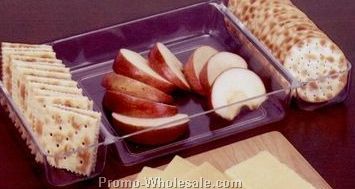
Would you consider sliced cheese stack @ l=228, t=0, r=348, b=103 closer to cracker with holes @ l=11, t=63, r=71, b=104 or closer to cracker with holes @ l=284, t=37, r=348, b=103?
cracker with holes @ l=284, t=37, r=348, b=103

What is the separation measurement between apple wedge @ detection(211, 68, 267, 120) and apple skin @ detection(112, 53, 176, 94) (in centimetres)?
9

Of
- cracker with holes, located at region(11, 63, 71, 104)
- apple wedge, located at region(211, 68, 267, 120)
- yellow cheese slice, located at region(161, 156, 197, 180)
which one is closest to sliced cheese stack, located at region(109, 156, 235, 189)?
yellow cheese slice, located at region(161, 156, 197, 180)

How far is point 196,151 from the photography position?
1.29 metres

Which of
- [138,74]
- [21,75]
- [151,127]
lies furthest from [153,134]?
[21,75]

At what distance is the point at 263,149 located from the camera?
1288 millimetres

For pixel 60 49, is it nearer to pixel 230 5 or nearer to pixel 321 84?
pixel 230 5

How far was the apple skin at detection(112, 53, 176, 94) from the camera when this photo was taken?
1330 millimetres

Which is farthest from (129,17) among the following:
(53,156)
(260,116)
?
(53,156)

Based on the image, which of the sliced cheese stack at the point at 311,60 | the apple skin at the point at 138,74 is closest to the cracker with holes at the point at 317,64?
the sliced cheese stack at the point at 311,60

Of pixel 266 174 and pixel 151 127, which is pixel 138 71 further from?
pixel 266 174

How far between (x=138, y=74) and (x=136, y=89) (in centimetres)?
4

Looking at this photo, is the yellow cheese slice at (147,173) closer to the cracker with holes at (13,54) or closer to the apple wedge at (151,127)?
the apple wedge at (151,127)

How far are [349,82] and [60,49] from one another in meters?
0.55

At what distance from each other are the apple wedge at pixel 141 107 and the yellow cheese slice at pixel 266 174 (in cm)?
15
